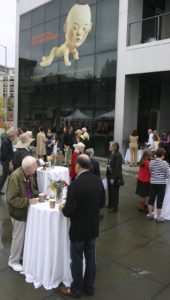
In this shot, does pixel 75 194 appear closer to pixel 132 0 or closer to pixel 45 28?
pixel 132 0

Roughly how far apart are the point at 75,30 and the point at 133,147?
8.26 m

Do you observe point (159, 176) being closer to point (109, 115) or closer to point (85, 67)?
point (109, 115)

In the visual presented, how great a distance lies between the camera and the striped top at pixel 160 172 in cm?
684

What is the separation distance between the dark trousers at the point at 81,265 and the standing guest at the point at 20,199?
3.08 ft

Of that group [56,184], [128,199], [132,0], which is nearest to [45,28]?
[132,0]

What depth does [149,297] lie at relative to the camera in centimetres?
415

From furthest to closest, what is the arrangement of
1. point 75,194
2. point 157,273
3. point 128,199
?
point 128,199, point 157,273, point 75,194

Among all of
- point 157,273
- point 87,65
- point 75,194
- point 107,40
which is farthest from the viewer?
point 87,65

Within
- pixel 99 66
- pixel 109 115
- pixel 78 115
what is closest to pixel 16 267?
pixel 109 115

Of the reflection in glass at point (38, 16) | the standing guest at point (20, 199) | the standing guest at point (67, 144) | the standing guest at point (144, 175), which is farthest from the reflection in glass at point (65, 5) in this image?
the standing guest at point (20, 199)

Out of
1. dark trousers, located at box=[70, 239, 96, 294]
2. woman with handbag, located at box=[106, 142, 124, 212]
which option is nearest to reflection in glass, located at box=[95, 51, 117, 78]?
woman with handbag, located at box=[106, 142, 124, 212]

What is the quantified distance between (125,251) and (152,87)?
1437cm

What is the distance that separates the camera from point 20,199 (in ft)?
14.5

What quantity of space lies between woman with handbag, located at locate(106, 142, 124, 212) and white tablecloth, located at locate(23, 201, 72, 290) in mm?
3537
